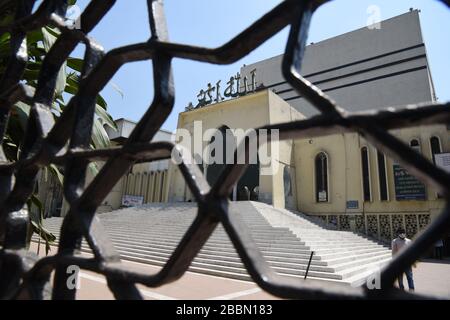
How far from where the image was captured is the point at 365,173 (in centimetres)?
1305

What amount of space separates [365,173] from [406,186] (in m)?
1.68

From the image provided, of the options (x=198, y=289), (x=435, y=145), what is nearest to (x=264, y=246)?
(x=198, y=289)

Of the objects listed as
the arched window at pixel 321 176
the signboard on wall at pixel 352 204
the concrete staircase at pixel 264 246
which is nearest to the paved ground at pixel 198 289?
the concrete staircase at pixel 264 246

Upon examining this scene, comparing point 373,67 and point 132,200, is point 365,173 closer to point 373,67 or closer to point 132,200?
point 373,67

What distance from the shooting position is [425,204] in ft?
37.9

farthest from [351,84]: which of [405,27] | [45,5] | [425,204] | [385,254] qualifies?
[45,5]

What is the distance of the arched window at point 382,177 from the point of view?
1236cm

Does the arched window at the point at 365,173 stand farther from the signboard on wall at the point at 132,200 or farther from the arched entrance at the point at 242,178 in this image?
the signboard on wall at the point at 132,200

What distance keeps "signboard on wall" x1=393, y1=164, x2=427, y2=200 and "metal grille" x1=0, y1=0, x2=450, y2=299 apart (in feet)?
41.5

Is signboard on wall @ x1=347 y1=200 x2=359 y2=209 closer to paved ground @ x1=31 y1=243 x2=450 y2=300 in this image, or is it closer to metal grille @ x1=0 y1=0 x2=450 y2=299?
paved ground @ x1=31 y1=243 x2=450 y2=300

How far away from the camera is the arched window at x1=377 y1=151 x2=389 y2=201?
40.5 feet

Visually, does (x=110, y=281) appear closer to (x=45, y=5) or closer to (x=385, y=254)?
(x=45, y=5)
